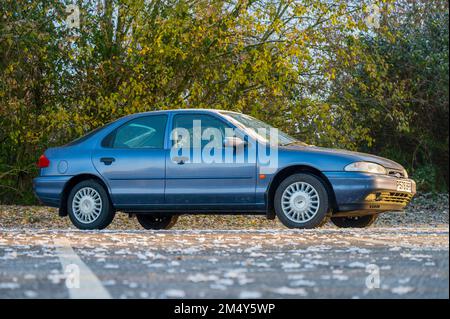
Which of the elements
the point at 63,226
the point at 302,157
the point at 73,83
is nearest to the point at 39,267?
the point at 302,157

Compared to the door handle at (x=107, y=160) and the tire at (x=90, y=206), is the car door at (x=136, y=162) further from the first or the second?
the tire at (x=90, y=206)

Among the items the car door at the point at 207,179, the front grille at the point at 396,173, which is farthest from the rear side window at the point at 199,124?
the front grille at the point at 396,173

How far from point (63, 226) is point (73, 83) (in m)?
3.20

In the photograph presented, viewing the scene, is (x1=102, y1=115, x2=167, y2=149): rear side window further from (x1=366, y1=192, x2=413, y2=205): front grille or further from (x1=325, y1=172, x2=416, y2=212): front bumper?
(x1=366, y1=192, x2=413, y2=205): front grille

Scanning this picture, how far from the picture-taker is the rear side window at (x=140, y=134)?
12703 mm

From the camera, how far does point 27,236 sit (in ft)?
35.9

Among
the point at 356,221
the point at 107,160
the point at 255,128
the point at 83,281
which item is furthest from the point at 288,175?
the point at 83,281

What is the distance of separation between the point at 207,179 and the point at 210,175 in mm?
63

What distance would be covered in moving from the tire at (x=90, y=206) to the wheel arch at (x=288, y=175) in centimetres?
215

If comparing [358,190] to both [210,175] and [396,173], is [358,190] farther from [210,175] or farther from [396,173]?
[210,175]

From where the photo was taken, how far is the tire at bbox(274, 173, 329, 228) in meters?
11.8

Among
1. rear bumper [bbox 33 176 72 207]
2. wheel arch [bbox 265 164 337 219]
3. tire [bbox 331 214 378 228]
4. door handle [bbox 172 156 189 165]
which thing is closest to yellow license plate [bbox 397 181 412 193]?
tire [bbox 331 214 378 228]
